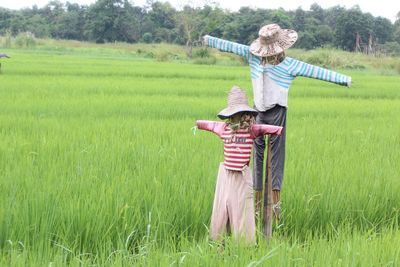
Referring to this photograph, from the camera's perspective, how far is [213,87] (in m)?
9.59

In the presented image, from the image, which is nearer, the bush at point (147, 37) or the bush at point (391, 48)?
the bush at point (391, 48)

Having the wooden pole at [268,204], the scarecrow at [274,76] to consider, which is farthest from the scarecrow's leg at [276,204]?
the wooden pole at [268,204]

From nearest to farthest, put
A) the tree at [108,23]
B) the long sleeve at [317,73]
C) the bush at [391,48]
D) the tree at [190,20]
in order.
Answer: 1. the long sleeve at [317,73]
2. the tree at [190,20]
3. the bush at [391,48]
4. the tree at [108,23]

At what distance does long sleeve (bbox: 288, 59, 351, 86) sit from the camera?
2.17m

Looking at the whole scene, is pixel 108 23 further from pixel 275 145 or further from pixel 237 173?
pixel 237 173

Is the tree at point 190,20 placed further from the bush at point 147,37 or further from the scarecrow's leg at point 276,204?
the scarecrow's leg at point 276,204

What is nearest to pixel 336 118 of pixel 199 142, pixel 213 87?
pixel 199 142

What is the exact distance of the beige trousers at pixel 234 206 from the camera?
196 centimetres

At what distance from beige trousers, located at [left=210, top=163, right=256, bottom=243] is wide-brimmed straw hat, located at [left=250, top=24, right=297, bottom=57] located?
567mm

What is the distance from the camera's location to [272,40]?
2230 mm

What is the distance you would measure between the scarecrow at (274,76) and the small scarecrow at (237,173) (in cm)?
28

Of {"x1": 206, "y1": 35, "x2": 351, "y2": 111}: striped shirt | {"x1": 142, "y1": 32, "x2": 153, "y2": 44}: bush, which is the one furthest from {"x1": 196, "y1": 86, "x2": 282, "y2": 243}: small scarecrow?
{"x1": 142, "y1": 32, "x2": 153, "y2": 44}: bush

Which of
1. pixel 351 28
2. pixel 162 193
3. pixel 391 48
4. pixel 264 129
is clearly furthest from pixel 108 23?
pixel 264 129

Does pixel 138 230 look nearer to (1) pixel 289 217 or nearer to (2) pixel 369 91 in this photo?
(1) pixel 289 217
